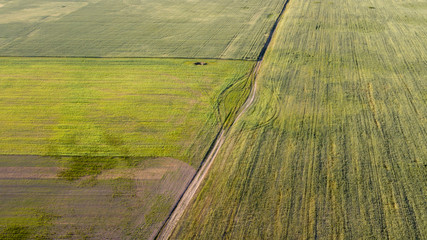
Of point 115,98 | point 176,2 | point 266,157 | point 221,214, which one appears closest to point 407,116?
point 266,157

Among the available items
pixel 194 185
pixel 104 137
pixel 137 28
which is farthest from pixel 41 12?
pixel 194 185

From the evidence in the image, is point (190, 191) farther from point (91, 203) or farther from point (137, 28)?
point (137, 28)

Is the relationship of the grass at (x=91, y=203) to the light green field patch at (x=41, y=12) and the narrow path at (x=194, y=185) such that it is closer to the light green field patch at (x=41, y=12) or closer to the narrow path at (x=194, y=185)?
the narrow path at (x=194, y=185)

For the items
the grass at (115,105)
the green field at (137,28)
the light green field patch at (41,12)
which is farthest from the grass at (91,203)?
the light green field patch at (41,12)

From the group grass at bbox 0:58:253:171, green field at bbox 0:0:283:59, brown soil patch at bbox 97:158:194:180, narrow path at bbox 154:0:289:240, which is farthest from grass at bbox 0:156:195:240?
green field at bbox 0:0:283:59

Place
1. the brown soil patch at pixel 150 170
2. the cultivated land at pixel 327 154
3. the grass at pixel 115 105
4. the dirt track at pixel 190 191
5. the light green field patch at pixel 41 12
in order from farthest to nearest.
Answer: the light green field patch at pixel 41 12 → the grass at pixel 115 105 → the brown soil patch at pixel 150 170 → the dirt track at pixel 190 191 → the cultivated land at pixel 327 154

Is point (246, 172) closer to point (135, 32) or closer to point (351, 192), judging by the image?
point (351, 192)

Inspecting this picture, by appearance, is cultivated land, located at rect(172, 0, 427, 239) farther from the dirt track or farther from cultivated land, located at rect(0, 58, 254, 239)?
cultivated land, located at rect(0, 58, 254, 239)
